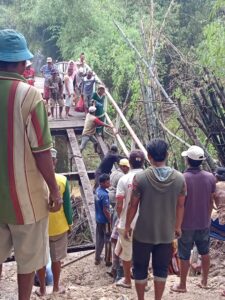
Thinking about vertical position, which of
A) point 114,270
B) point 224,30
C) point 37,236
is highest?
point 224,30

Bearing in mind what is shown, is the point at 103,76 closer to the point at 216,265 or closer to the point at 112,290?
the point at 216,265

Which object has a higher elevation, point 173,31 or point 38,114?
point 173,31

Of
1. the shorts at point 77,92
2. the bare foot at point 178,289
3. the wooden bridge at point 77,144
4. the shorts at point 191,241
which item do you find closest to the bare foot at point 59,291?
the bare foot at point 178,289

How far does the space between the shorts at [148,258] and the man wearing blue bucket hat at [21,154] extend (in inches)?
Answer: 40.3

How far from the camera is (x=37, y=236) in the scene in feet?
8.46

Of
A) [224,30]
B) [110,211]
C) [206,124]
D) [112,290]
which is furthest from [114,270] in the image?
[224,30]

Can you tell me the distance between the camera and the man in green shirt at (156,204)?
3213 millimetres

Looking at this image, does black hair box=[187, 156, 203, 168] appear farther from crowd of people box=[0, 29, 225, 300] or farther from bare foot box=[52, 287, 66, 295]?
bare foot box=[52, 287, 66, 295]

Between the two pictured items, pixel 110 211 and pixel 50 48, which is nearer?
pixel 110 211

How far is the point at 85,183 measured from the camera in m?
8.40

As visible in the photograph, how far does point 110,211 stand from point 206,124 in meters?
1.74

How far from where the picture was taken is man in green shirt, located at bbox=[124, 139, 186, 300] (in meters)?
3.21

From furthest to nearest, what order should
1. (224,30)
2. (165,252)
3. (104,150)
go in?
(104,150) → (224,30) → (165,252)

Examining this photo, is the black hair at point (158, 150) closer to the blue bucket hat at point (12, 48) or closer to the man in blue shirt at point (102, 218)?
the blue bucket hat at point (12, 48)
